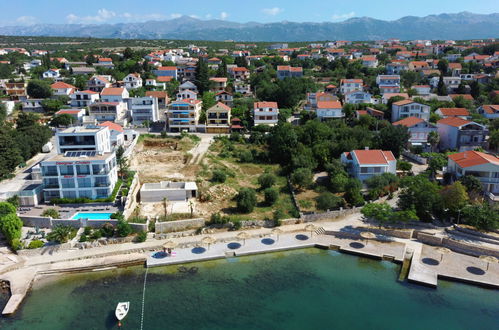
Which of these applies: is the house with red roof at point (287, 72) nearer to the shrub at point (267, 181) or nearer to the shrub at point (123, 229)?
the shrub at point (267, 181)

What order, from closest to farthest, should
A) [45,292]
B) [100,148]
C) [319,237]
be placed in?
[45,292] < [319,237] < [100,148]

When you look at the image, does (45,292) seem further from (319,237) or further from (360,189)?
(360,189)

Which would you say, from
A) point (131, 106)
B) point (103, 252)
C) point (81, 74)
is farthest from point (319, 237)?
point (81, 74)

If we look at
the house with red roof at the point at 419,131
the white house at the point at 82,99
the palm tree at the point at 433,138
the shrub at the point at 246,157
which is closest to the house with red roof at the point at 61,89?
the white house at the point at 82,99

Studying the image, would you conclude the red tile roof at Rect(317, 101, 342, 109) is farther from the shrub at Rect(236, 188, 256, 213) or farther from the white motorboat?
the white motorboat

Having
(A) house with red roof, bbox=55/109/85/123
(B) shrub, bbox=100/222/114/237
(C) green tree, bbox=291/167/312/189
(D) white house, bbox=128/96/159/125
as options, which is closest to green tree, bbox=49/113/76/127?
(A) house with red roof, bbox=55/109/85/123

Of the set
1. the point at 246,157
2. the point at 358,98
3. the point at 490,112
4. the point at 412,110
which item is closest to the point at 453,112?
the point at 490,112

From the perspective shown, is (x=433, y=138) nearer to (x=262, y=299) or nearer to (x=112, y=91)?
(x=262, y=299)
